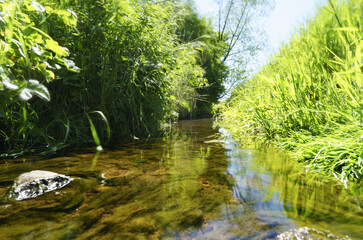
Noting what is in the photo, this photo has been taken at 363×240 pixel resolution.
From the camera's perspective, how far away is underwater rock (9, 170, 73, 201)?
111 centimetres

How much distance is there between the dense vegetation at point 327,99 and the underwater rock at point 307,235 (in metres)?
0.63

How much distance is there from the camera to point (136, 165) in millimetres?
1738

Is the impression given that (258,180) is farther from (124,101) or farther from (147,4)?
(147,4)

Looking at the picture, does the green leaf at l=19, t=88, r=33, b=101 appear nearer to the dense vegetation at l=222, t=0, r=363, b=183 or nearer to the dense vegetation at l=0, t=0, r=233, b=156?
the dense vegetation at l=0, t=0, r=233, b=156

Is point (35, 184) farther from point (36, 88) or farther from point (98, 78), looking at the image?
point (98, 78)

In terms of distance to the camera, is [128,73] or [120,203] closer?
[120,203]

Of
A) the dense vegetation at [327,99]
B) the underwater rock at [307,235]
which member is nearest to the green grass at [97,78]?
the dense vegetation at [327,99]

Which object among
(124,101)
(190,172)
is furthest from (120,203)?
(124,101)

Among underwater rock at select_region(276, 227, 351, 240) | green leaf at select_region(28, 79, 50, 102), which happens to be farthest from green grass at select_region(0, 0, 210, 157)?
underwater rock at select_region(276, 227, 351, 240)

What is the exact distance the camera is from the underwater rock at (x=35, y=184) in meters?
1.11

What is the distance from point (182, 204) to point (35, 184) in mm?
787

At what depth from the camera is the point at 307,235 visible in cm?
74

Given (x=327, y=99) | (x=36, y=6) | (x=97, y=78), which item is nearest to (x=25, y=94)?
(x=36, y=6)

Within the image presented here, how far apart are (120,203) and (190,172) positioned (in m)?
0.61
